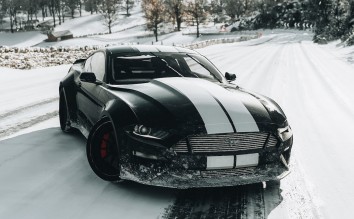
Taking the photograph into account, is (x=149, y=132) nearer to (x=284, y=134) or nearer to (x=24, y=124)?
(x=284, y=134)

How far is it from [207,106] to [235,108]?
0.88ft

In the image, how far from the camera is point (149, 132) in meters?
3.67

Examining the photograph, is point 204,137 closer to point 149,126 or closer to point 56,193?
point 149,126

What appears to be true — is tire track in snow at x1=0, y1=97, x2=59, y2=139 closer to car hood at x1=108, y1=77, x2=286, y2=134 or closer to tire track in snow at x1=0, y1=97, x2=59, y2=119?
tire track in snow at x1=0, y1=97, x2=59, y2=119

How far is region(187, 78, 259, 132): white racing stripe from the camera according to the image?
3778mm

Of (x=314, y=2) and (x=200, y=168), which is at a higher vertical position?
(x=314, y=2)

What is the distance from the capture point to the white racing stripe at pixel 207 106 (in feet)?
12.1

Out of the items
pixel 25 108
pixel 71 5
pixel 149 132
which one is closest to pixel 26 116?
pixel 25 108

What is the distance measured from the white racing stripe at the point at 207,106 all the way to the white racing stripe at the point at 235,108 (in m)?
0.07

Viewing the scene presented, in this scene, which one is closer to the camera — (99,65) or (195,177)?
(195,177)

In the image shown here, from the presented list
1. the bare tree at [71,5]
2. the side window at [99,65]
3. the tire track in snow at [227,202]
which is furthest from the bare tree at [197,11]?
the tire track in snow at [227,202]

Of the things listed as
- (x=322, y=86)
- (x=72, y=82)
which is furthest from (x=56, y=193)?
(x=322, y=86)

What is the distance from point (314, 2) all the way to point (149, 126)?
73405mm

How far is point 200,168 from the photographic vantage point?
358 centimetres
